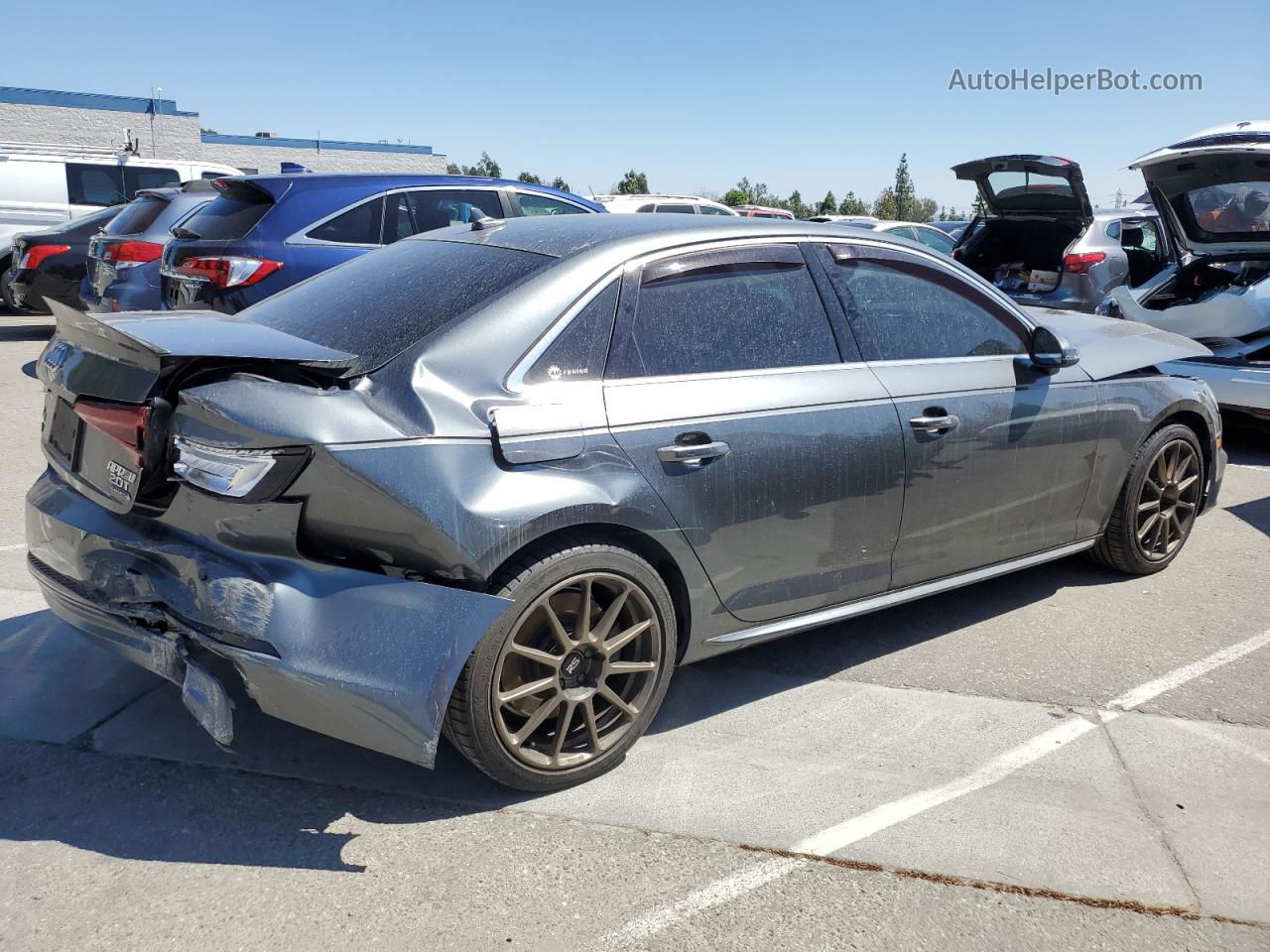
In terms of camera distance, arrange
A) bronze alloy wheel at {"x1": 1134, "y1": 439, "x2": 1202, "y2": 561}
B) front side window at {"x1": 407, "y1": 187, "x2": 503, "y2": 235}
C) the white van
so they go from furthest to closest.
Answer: the white van < front side window at {"x1": 407, "y1": 187, "x2": 503, "y2": 235} < bronze alloy wheel at {"x1": 1134, "y1": 439, "x2": 1202, "y2": 561}

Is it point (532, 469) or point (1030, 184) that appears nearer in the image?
point (532, 469)

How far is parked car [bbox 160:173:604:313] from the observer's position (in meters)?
7.02

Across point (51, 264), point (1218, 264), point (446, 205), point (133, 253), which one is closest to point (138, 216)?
point (133, 253)

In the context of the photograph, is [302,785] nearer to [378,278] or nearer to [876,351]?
[378,278]

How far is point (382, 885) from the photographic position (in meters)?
2.80

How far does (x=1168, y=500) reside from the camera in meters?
5.25

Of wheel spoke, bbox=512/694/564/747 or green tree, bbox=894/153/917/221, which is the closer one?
wheel spoke, bbox=512/694/564/747

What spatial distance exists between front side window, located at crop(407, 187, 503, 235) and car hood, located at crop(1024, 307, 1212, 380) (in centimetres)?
413

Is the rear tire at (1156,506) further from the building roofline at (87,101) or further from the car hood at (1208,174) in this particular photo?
the building roofline at (87,101)

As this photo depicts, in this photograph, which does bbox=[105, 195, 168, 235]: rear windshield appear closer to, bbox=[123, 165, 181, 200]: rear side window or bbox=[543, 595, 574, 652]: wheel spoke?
bbox=[123, 165, 181, 200]: rear side window

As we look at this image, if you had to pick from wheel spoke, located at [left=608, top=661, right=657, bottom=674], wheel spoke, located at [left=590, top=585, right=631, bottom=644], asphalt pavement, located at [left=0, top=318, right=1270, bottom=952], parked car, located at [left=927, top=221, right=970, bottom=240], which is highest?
parked car, located at [left=927, top=221, right=970, bottom=240]

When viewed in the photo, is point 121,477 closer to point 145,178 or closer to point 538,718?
point 538,718

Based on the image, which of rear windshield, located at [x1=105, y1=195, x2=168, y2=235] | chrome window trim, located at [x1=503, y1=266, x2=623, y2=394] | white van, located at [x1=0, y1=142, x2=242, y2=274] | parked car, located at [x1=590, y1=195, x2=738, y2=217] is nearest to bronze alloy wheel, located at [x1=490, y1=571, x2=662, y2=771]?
chrome window trim, located at [x1=503, y1=266, x2=623, y2=394]

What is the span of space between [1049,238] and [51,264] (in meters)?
10.4
